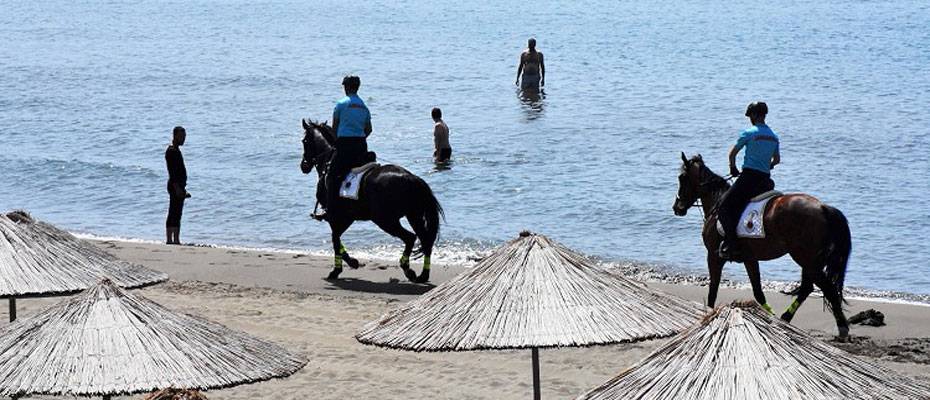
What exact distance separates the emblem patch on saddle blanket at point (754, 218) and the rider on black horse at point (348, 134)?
14.0 ft

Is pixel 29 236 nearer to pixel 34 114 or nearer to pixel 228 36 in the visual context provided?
pixel 34 114

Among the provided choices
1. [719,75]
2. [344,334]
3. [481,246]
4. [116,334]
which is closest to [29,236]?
[116,334]

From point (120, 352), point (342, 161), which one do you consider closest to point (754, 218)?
point (342, 161)

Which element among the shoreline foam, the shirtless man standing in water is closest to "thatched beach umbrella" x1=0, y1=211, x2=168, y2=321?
the shoreline foam

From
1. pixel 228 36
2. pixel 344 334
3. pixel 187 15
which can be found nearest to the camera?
pixel 344 334

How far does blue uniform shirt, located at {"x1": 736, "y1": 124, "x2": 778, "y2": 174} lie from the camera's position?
49.8ft

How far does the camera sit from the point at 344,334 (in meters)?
16.0

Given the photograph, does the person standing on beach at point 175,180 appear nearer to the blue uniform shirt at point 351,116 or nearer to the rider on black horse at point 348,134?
the rider on black horse at point 348,134

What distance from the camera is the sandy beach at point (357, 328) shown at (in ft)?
46.2

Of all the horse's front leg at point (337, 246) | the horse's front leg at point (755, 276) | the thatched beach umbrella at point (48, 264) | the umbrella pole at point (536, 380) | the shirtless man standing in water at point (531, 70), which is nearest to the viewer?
the thatched beach umbrella at point (48, 264)

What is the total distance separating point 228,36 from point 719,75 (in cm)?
2310

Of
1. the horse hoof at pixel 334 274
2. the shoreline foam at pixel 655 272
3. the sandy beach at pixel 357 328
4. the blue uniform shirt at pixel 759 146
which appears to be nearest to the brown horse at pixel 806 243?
the blue uniform shirt at pixel 759 146

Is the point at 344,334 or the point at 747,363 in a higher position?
the point at 747,363

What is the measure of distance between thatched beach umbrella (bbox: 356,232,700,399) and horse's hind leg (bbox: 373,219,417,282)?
6392 millimetres
